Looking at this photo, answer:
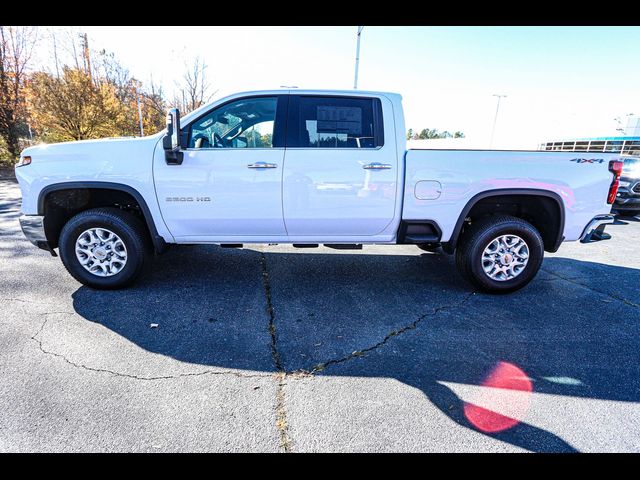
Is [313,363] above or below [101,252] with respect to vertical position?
below

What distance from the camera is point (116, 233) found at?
12.0ft

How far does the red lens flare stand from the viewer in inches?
83.1

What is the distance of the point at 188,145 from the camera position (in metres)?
3.55

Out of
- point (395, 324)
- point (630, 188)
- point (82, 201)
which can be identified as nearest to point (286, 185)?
point (395, 324)

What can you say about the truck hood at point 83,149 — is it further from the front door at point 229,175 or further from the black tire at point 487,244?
the black tire at point 487,244

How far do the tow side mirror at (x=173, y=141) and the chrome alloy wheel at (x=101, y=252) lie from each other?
1053 mm

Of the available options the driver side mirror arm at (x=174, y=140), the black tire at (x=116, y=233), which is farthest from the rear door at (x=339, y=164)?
the black tire at (x=116, y=233)

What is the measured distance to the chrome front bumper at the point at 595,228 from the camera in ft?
12.5

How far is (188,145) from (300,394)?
8.69 ft

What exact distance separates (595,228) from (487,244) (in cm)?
121

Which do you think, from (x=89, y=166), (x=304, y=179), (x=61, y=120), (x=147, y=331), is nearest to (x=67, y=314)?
(x=147, y=331)

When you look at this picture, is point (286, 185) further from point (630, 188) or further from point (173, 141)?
point (630, 188)

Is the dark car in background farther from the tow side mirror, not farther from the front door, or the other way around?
the tow side mirror
